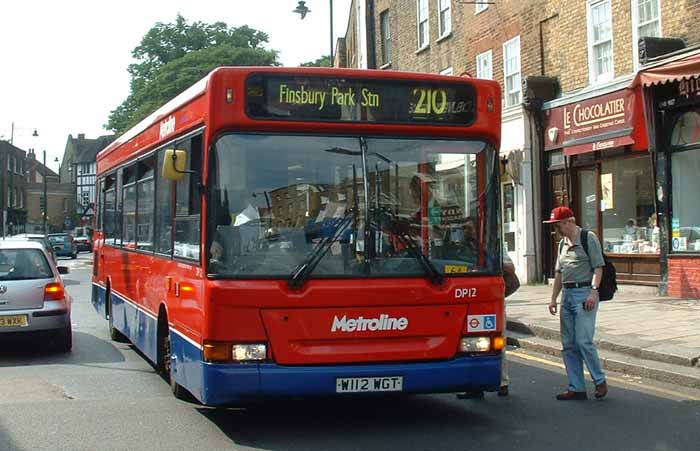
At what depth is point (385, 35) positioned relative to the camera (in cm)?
2959

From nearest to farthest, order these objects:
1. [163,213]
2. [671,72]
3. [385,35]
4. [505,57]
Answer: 1. [163,213]
2. [671,72]
3. [505,57]
4. [385,35]

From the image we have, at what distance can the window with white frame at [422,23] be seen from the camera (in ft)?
86.6

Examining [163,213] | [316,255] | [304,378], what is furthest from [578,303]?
[163,213]

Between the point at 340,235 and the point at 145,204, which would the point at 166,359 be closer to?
the point at 145,204

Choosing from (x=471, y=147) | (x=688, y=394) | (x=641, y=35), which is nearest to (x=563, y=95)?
(x=641, y=35)

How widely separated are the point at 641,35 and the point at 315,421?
Result: 41.1 ft

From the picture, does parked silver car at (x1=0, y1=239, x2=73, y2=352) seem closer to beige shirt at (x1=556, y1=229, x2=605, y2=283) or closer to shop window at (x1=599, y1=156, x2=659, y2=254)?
beige shirt at (x1=556, y1=229, x2=605, y2=283)

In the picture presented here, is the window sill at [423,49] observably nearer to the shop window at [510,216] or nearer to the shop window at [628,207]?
the shop window at [510,216]

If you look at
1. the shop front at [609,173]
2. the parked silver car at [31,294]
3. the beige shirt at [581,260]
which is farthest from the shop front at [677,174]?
the parked silver car at [31,294]

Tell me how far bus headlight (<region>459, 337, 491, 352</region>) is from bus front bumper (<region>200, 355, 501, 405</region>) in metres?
0.12

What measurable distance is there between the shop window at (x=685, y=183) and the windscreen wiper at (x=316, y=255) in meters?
10.9

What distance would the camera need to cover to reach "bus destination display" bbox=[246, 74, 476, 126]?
6.37 meters

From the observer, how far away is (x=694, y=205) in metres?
15.5

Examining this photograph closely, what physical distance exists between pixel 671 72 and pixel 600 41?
147 inches
